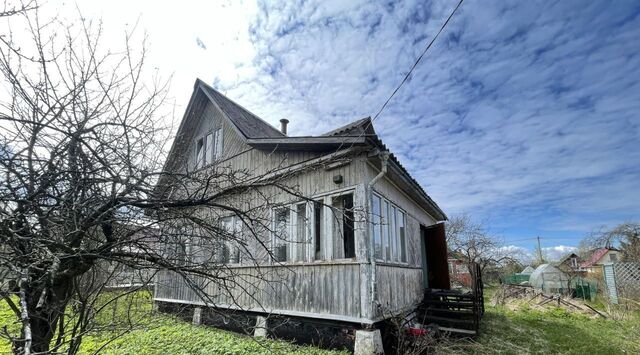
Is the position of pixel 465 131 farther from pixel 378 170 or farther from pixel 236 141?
pixel 236 141

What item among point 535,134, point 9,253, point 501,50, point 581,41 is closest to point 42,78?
point 9,253

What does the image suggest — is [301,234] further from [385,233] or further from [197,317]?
[197,317]

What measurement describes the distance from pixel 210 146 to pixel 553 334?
11502 mm

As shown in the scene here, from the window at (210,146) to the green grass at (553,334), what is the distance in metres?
8.26

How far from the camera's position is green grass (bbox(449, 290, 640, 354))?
718cm

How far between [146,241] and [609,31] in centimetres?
625

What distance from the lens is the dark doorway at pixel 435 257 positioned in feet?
37.6

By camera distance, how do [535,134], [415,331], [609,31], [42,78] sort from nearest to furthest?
[42,78] → [609,31] → [415,331] → [535,134]

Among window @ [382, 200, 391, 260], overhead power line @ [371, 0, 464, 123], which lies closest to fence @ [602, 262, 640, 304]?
window @ [382, 200, 391, 260]

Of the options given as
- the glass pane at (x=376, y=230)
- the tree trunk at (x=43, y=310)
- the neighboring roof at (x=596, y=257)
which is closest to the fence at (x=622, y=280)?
the glass pane at (x=376, y=230)

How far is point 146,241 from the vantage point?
2.59m

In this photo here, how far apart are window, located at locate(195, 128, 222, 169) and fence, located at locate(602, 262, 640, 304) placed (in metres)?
17.3

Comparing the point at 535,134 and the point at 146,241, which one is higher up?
the point at 535,134

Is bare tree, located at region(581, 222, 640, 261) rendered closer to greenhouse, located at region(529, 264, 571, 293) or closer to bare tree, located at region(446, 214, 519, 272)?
greenhouse, located at region(529, 264, 571, 293)
